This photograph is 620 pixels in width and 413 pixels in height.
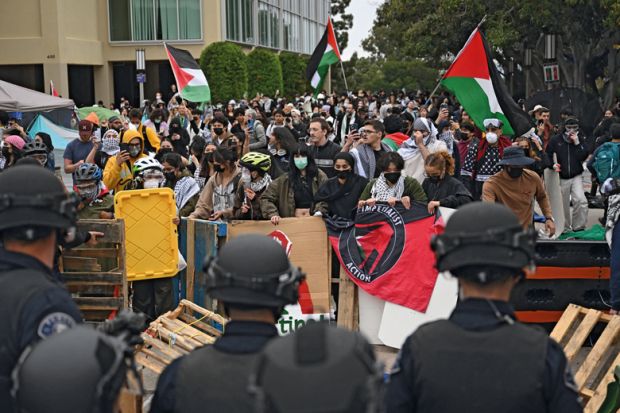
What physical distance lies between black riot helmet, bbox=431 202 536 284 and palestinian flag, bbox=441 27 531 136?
794 cm

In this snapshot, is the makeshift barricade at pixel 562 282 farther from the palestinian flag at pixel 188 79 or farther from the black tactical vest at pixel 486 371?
the palestinian flag at pixel 188 79

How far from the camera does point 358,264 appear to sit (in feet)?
30.0

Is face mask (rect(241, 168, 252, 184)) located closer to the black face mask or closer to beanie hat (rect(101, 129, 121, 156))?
the black face mask

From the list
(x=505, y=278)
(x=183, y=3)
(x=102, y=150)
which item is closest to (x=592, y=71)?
(x=183, y=3)

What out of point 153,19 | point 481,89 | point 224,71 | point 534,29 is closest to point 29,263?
point 481,89

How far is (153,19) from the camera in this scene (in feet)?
163

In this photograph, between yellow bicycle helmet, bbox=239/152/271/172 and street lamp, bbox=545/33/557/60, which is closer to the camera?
yellow bicycle helmet, bbox=239/152/271/172

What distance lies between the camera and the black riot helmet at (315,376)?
2.35 meters

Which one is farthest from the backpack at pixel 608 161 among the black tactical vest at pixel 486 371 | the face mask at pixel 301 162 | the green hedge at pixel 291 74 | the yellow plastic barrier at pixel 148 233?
the green hedge at pixel 291 74

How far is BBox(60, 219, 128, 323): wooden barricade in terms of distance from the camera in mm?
8180

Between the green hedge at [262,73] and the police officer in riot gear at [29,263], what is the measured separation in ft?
150

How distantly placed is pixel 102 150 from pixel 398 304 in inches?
229

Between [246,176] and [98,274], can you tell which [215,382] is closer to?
[98,274]

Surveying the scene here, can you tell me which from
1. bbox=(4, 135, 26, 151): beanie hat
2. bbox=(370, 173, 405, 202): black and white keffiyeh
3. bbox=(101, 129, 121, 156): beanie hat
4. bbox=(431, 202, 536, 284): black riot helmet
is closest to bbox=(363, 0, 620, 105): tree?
bbox=(101, 129, 121, 156): beanie hat
